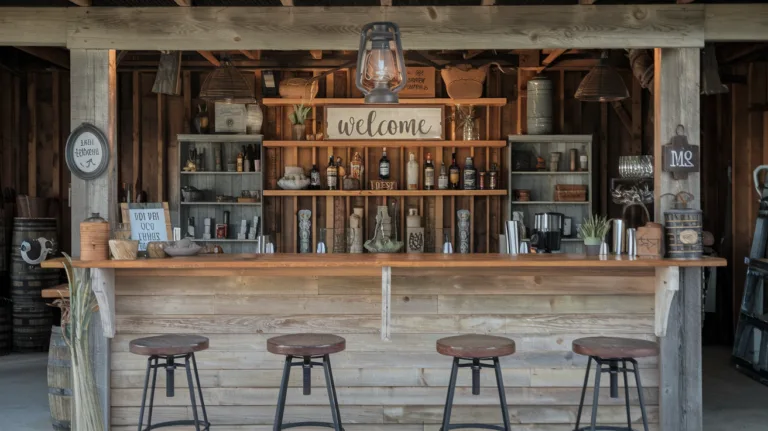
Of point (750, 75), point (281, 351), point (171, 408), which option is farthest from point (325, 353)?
point (750, 75)

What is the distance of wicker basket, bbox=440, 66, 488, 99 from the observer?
25.7ft

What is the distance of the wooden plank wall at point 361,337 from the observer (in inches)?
194

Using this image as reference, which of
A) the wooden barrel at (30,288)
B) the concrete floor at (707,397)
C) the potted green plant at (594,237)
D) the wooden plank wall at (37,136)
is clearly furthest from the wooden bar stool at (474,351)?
the wooden plank wall at (37,136)

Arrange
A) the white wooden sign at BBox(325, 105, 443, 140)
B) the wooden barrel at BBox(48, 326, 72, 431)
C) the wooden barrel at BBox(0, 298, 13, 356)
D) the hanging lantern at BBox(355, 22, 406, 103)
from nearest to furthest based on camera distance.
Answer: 1. the hanging lantern at BBox(355, 22, 406, 103)
2. the wooden barrel at BBox(48, 326, 72, 431)
3. the white wooden sign at BBox(325, 105, 443, 140)
4. the wooden barrel at BBox(0, 298, 13, 356)

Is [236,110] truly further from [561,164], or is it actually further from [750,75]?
[750,75]

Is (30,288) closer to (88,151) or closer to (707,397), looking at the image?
(88,151)

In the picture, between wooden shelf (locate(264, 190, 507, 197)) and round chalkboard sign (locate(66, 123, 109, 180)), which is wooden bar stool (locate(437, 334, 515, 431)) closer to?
round chalkboard sign (locate(66, 123, 109, 180))

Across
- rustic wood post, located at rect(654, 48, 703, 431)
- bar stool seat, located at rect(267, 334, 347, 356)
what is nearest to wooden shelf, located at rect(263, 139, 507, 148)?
rustic wood post, located at rect(654, 48, 703, 431)

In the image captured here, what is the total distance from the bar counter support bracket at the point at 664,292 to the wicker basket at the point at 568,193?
3213mm

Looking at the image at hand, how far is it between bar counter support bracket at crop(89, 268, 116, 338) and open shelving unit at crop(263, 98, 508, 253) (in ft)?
11.5

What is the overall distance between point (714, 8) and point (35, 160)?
676 centimetres

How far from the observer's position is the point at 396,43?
417cm

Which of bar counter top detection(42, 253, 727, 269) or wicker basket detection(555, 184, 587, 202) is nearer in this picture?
bar counter top detection(42, 253, 727, 269)

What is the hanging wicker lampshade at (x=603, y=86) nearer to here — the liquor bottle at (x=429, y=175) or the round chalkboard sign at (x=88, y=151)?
the liquor bottle at (x=429, y=175)
